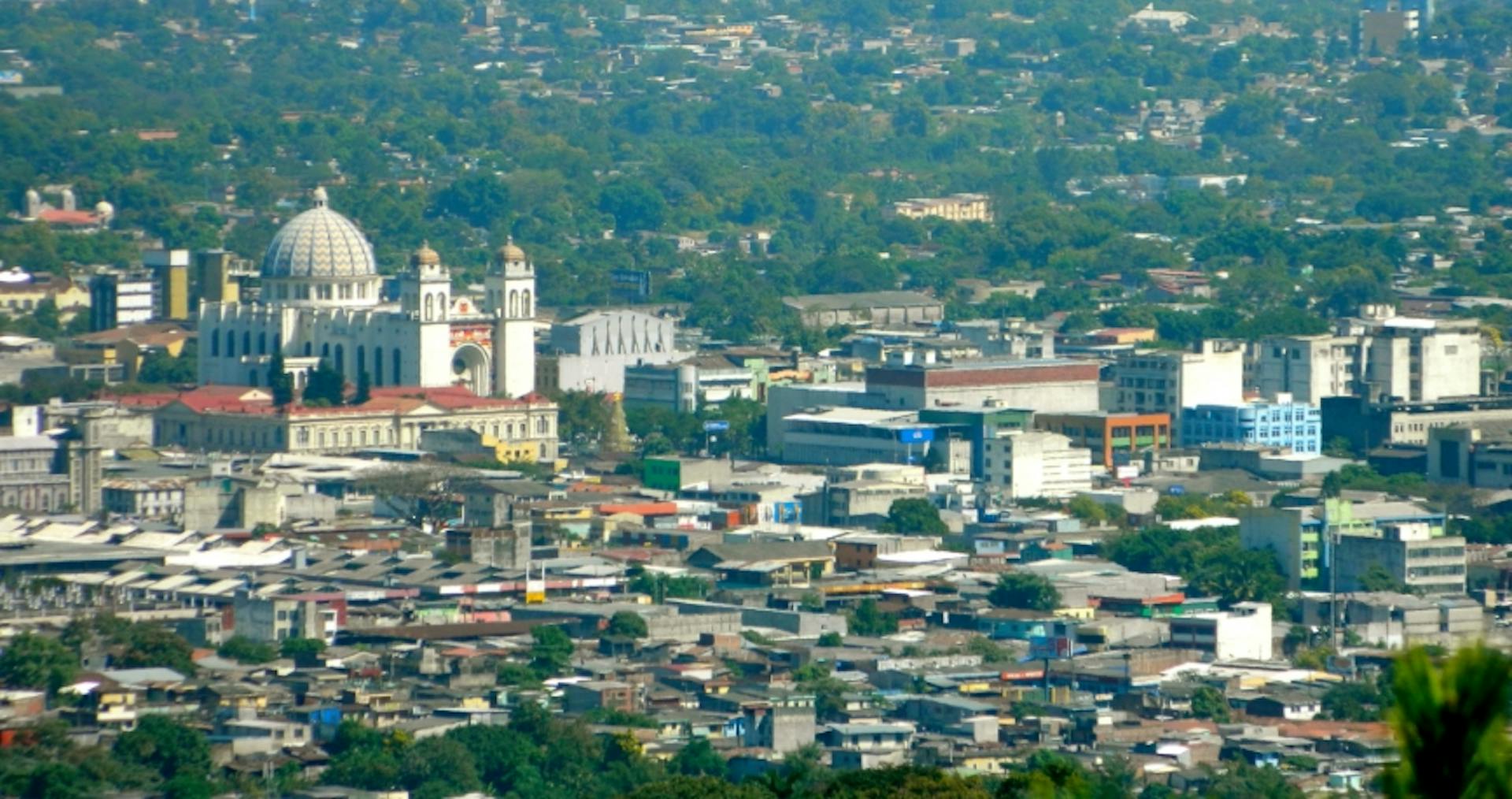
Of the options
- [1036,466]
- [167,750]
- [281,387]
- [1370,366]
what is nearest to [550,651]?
[167,750]

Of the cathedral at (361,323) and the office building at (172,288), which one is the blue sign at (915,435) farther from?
the office building at (172,288)

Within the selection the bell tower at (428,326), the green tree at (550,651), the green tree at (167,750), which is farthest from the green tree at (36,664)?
the bell tower at (428,326)

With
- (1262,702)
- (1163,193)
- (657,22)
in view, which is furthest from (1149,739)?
(657,22)

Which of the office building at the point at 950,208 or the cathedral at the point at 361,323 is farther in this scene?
the office building at the point at 950,208

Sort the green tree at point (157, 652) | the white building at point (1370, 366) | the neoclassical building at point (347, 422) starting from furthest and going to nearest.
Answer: the white building at point (1370, 366) < the neoclassical building at point (347, 422) < the green tree at point (157, 652)

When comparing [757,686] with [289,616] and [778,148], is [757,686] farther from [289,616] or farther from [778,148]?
[778,148]

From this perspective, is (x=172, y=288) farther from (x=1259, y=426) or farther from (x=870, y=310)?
(x=1259, y=426)
